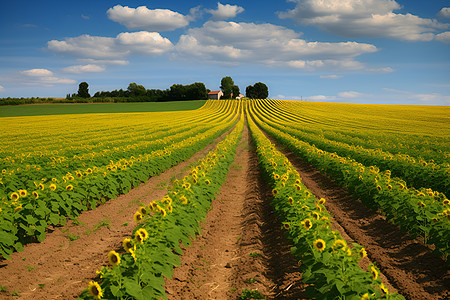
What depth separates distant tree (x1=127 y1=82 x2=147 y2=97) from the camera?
144738mm

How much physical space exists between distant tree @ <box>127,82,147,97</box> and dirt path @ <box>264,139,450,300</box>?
145 meters

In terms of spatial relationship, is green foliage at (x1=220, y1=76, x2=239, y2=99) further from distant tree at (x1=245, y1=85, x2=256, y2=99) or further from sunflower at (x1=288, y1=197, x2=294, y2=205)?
sunflower at (x1=288, y1=197, x2=294, y2=205)

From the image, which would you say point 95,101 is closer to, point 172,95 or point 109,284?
point 172,95

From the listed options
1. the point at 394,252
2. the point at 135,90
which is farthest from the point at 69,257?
the point at 135,90

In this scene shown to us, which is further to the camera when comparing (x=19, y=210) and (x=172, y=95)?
(x=172, y=95)

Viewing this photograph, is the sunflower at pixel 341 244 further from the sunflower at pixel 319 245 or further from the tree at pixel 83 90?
the tree at pixel 83 90

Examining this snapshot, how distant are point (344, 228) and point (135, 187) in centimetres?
819

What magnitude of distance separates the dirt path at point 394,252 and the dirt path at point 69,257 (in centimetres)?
572

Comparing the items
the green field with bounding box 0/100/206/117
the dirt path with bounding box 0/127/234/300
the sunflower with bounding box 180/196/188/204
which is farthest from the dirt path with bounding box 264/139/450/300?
the green field with bounding box 0/100/206/117

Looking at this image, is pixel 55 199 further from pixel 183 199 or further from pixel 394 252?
pixel 394 252

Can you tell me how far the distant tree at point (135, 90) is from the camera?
14474 centimetres

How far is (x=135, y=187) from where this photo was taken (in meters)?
12.3

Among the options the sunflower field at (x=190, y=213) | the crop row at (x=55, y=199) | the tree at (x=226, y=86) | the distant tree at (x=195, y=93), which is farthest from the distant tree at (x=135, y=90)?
the crop row at (x=55, y=199)

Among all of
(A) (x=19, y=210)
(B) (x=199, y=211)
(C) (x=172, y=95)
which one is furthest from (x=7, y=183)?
(C) (x=172, y=95)
